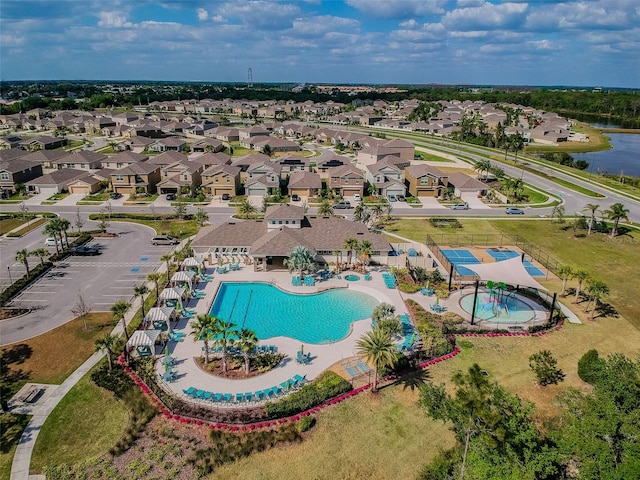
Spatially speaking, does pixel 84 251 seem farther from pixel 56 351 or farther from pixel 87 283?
pixel 56 351

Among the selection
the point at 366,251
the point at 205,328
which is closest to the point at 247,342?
the point at 205,328

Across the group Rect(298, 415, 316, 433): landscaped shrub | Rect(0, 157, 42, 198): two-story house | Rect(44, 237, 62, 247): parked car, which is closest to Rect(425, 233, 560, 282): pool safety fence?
Rect(298, 415, 316, 433): landscaped shrub

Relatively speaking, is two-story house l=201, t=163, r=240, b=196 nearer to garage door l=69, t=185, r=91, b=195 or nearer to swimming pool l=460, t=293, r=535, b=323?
garage door l=69, t=185, r=91, b=195

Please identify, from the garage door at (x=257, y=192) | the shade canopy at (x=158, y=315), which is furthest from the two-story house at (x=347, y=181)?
the shade canopy at (x=158, y=315)

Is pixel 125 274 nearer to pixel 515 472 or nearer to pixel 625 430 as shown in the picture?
pixel 515 472

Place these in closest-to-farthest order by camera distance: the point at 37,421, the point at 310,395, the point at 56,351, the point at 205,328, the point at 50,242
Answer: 1. the point at 37,421
2. the point at 310,395
3. the point at 205,328
4. the point at 56,351
5. the point at 50,242

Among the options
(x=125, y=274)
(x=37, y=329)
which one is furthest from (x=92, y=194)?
(x=37, y=329)
